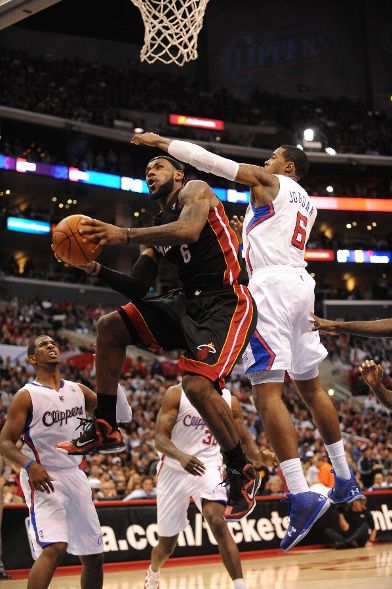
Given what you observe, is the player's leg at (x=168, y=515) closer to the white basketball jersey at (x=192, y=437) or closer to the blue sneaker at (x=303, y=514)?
the white basketball jersey at (x=192, y=437)

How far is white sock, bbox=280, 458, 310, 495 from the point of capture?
19.4ft

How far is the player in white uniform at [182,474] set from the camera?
856 cm

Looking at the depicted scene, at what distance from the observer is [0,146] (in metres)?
31.3

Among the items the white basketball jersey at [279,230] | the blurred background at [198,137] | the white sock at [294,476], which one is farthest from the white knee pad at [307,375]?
the blurred background at [198,137]

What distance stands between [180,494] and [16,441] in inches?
94.6

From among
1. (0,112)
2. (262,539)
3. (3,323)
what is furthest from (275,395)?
(0,112)

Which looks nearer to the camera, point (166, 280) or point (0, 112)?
point (0, 112)

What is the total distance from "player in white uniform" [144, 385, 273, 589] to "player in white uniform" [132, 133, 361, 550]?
191 centimetres

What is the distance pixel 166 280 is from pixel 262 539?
2539 cm

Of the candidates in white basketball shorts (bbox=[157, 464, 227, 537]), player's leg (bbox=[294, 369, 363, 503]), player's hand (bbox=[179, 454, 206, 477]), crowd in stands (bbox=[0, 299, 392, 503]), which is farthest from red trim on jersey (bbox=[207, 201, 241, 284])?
crowd in stands (bbox=[0, 299, 392, 503])

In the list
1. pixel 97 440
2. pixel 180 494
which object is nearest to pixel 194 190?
pixel 97 440

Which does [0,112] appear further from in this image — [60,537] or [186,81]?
[60,537]

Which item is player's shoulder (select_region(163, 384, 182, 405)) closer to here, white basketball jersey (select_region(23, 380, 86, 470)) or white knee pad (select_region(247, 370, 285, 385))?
white basketball jersey (select_region(23, 380, 86, 470))

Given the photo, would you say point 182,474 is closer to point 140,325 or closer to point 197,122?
point 140,325
